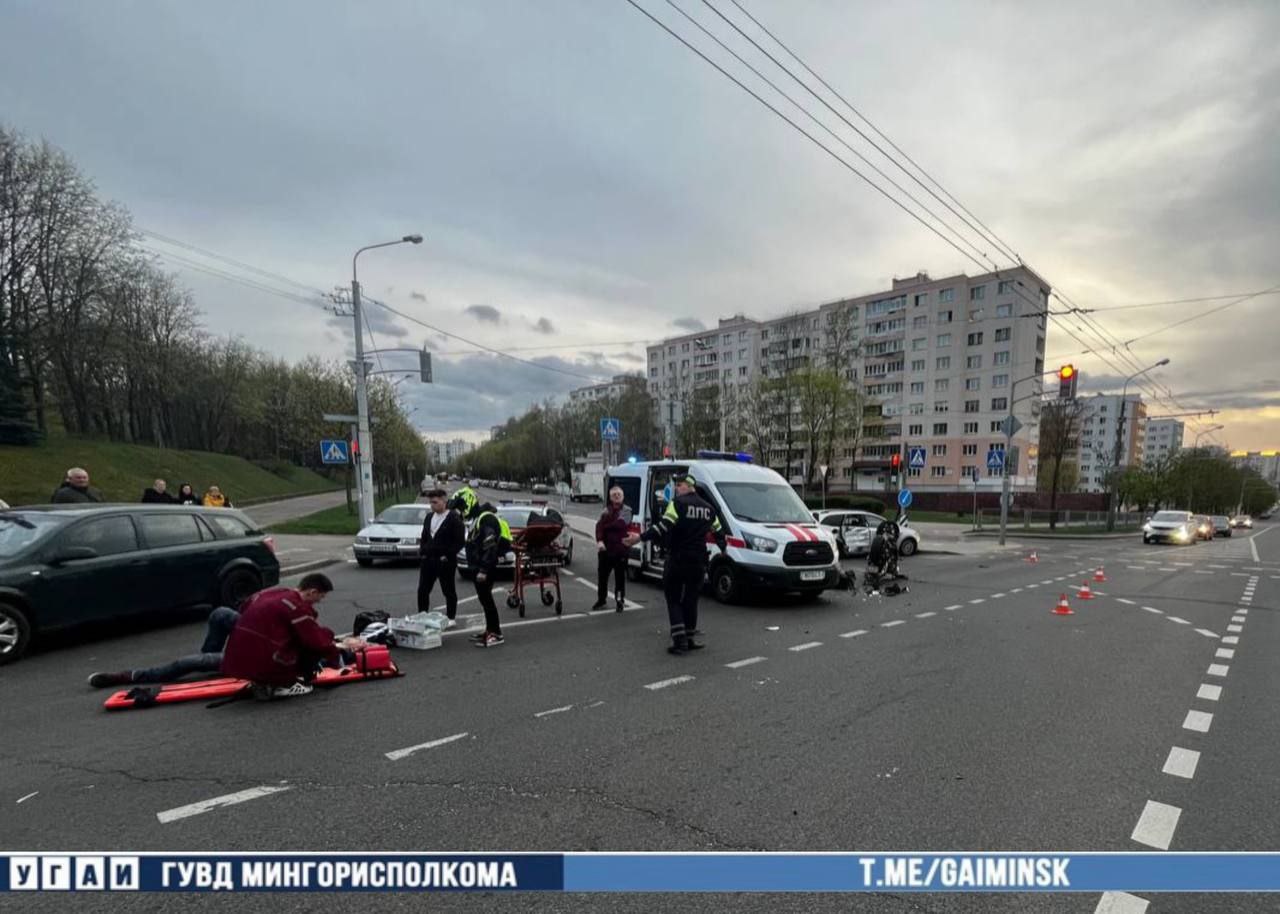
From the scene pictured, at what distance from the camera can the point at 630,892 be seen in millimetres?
2666

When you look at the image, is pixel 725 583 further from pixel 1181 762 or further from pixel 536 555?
pixel 1181 762

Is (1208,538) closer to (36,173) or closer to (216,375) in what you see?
(36,173)

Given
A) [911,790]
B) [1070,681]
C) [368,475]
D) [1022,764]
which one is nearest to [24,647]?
[911,790]

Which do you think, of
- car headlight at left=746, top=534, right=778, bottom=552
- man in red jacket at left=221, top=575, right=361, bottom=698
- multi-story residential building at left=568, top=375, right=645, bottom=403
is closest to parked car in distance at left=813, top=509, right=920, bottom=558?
car headlight at left=746, top=534, right=778, bottom=552

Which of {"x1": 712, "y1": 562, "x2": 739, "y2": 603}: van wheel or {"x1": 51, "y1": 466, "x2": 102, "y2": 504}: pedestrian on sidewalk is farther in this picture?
{"x1": 712, "y1": 562, "x2": 739, "y2": 603}: van wheel

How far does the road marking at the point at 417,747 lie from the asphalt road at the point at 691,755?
0.05m

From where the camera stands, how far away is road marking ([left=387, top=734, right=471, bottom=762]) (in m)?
3.96

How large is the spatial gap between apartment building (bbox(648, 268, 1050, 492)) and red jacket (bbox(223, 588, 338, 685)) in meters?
48.0

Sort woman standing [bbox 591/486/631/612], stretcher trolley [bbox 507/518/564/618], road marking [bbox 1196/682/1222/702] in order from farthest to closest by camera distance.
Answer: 1. woman standing [bbox 591/486/631/612]
2. stretcher trolley [bbox 507/518/564/618]
3. road marking [bbox 1196/682/1222/702]

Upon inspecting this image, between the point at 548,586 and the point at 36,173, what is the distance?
34.6m

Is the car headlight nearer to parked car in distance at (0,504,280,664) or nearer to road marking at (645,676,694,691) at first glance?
road marking at (645,676,694,691)

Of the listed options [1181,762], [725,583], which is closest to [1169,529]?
[725,583]

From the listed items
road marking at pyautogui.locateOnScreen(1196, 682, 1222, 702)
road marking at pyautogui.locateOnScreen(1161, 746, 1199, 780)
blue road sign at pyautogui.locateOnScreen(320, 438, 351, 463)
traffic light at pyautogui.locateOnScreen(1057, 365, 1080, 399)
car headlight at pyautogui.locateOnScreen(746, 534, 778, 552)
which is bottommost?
road marking at pyautogui.locateOnScreen(1196, 682, 1222, 702)

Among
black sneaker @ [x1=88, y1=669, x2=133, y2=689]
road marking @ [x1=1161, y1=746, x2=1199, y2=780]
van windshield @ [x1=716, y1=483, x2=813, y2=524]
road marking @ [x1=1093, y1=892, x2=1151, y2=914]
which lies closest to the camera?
road marking @ [x1=1093, y1=892, x2=1151, y2=914]
